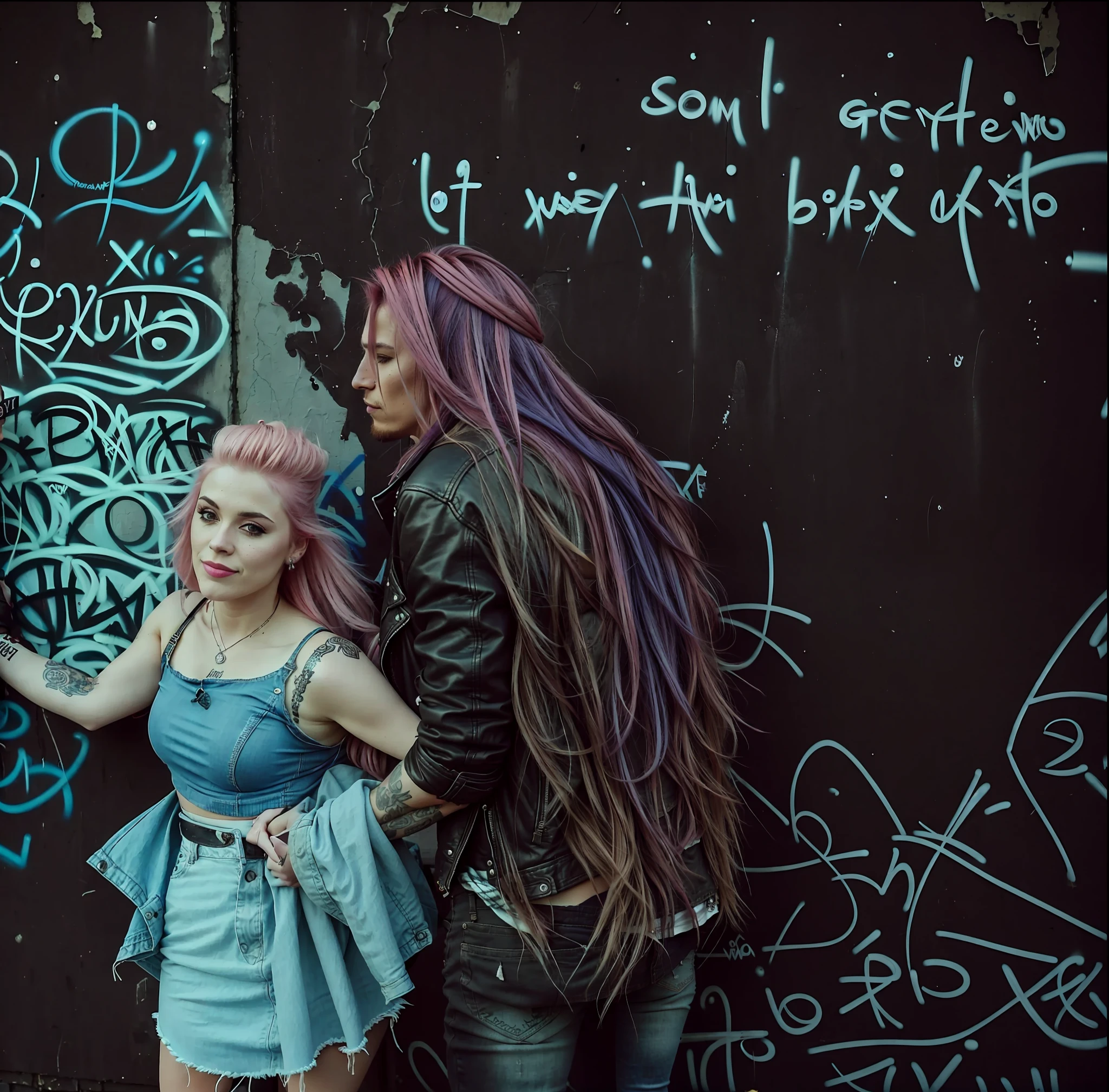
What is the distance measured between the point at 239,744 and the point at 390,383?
0.90m

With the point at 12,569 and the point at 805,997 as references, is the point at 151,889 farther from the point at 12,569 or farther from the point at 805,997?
the point at 805,997

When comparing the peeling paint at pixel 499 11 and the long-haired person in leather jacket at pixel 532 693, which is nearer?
the long-haired person in leather jacket at pixel 532 693

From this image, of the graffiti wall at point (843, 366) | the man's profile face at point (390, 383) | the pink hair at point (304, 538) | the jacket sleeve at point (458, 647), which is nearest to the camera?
the jacket sleeve at point (458, 647)

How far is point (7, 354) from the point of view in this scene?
2.94 metres

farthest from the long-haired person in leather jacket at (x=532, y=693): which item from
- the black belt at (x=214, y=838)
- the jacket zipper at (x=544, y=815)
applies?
the black belt at (x=214, y=838)

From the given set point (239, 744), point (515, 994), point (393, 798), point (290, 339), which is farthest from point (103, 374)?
point (515, 994)

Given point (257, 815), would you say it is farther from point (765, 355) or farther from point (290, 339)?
point (765, 355)

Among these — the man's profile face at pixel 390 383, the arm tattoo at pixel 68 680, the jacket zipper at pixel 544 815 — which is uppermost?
the man's profile face at pixel 390 383

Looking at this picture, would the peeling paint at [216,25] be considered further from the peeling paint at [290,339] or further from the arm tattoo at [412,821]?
the arm tattoo at [412,821]

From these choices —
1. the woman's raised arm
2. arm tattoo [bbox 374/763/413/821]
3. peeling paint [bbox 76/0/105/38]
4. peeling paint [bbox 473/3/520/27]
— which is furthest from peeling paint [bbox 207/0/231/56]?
arm tattoo [bbox 374/763/413/821]

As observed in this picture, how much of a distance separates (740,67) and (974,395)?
1.12 m

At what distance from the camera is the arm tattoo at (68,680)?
104 inches

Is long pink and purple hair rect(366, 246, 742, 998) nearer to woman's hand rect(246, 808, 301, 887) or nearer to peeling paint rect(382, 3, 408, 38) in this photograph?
woman's hand rect(246, 808, 301, 887)

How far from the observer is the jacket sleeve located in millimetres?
1920
